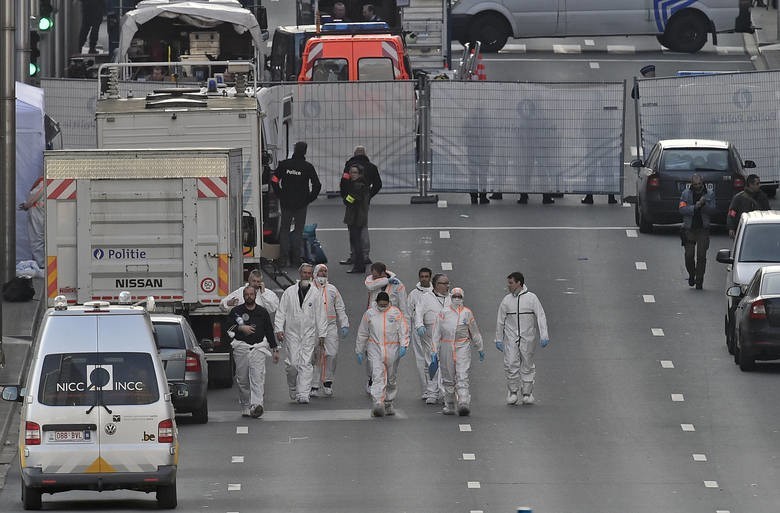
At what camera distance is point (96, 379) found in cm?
1914

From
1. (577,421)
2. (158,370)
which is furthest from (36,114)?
(158,370)

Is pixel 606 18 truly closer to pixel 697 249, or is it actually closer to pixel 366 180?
pixel 366 180

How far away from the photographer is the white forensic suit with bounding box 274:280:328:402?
2519 centimetres

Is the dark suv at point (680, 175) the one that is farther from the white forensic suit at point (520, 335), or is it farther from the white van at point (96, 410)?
the white van at point (96, 410)

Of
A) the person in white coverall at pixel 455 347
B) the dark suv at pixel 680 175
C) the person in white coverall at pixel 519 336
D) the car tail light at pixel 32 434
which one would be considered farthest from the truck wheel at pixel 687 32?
the car tail light at pixel 32 434

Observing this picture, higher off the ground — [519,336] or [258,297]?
[258,297]

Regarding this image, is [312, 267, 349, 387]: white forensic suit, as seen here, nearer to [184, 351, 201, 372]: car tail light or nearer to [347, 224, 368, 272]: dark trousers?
[184, 351, 201, 372]: car tail light

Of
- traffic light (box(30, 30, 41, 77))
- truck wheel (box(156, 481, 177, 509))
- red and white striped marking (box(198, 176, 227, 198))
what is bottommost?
truck wheel (box(156, 481, 177, 509))

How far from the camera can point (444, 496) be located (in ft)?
66.0

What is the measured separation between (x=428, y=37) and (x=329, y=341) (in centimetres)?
2224

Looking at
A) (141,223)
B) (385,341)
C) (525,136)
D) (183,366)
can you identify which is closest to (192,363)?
(183,366)

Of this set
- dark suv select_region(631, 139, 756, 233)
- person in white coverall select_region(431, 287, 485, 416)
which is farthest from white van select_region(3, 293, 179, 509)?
dark suv select_region(631, 139, 756, 233)

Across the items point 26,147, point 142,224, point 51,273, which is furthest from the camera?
point 26,147

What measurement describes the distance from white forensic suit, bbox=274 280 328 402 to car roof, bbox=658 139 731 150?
1015cm
